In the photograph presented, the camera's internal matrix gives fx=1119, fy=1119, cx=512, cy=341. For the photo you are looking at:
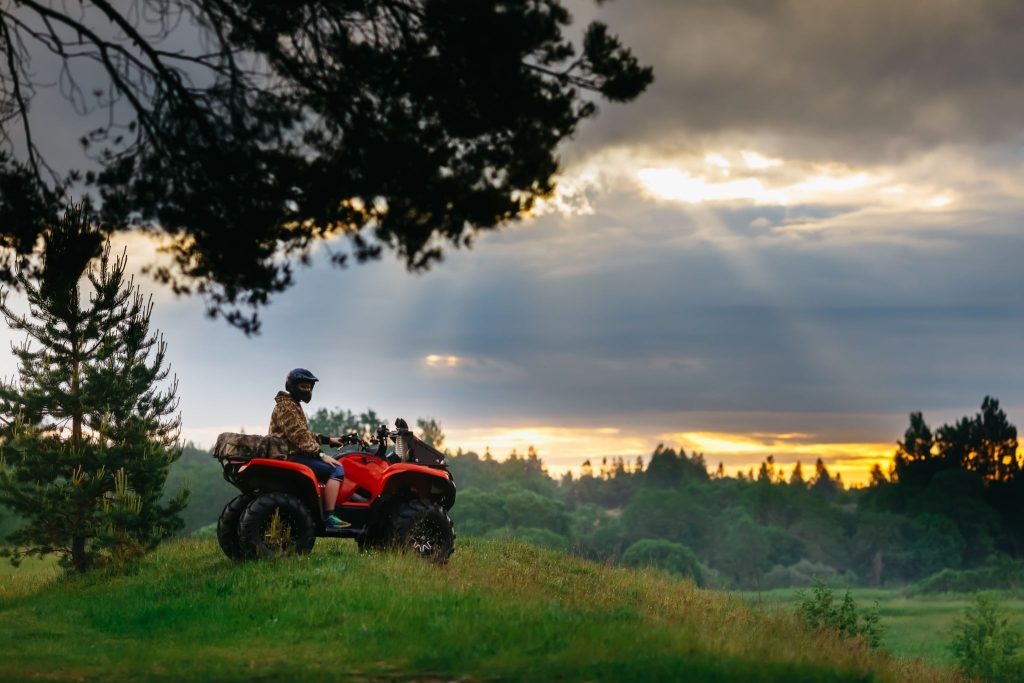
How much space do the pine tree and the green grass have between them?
142ft

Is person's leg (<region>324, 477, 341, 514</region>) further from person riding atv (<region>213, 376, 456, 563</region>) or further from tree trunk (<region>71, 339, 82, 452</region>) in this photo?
tree trunk (<region>71, 339, 82, 452</region>)

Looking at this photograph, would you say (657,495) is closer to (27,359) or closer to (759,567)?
(759,567)

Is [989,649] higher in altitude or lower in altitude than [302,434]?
lower

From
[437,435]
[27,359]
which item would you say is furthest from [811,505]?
[27,359]

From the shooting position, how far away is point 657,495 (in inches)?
5758

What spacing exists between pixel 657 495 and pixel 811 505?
87.0 feet

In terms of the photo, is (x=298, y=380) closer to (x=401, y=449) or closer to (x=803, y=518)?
(x=401, y=449)

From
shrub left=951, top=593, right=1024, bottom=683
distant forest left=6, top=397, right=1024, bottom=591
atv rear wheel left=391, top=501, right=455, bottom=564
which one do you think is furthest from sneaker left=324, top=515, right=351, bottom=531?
distant forest left=6, top=397, right=1024, bottom=591

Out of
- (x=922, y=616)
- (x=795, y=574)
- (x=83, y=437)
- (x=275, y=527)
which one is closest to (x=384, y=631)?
(x=275, y=527)

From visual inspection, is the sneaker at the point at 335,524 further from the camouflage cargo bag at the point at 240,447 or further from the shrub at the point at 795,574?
the shrub at the point at 795,574

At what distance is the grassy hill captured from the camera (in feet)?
37.9

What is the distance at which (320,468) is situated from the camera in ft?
56.2

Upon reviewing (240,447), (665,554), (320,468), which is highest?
(240,447)

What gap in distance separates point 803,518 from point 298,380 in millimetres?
148633
